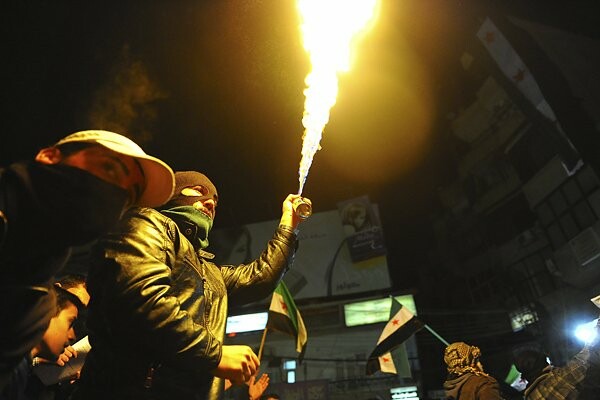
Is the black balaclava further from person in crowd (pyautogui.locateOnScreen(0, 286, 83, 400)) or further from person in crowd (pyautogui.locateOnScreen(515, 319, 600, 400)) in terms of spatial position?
person in crowd (pyautogui.locateOnScreen(515, 319, 600, 400))

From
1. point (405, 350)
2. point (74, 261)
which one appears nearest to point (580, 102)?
point (405, 350)

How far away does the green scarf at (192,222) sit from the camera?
9.21ft

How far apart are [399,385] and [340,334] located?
5535 mm

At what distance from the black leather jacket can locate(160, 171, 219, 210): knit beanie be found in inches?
24.6

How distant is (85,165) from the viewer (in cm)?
177

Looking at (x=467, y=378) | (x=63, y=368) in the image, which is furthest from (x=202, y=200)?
(x=467, y=378)

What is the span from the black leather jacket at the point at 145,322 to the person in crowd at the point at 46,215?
0.31 m

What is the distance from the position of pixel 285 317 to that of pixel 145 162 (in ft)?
28.2

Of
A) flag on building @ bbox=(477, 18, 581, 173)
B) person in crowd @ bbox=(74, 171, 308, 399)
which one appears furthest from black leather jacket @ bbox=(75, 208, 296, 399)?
flag on building @ bbox=(477, 18, 581, 173)

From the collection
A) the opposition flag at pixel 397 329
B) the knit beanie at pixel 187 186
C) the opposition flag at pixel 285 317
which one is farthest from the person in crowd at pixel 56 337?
the opposition flag at pixel 397 329

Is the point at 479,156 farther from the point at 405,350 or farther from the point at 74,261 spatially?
the point at 74,261

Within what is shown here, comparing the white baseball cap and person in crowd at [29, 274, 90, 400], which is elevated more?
the white baseball cap

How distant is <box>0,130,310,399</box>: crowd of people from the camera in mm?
1573

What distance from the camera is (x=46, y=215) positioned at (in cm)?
157
